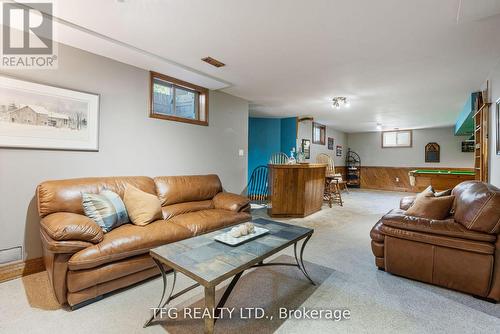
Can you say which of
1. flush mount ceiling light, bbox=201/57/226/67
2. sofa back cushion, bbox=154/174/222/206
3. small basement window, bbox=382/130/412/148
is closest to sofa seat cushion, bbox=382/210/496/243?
sofa back cushion, bbox=154/174/222/206

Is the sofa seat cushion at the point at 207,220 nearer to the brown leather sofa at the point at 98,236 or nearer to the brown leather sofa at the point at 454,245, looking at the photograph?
the brown leather sofa at the point at 98,236

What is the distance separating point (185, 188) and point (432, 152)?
9074 mm

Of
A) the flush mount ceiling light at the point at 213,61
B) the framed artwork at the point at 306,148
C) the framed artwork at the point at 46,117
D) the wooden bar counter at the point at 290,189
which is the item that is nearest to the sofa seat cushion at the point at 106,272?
the framed artwork at the point at 46,117

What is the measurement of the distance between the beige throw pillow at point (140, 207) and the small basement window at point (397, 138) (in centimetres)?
940

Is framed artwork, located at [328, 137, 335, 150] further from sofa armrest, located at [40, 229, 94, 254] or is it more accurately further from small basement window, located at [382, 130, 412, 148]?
sofa armrest, located at [40, 229, 94, 254]

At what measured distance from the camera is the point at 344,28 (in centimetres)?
213

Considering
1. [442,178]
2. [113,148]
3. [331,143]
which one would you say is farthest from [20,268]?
[331,143]

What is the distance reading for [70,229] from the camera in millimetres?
1743

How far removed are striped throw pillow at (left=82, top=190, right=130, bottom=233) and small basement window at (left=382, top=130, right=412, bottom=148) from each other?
972 centimetres

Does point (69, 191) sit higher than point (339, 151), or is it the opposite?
point (339, 151)

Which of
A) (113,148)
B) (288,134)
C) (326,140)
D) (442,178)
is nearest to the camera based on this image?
(113,148)

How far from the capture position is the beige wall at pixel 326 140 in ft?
22.9

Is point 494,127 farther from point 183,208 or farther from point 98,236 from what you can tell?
point 98,236

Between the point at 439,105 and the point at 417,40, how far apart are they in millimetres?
3559
